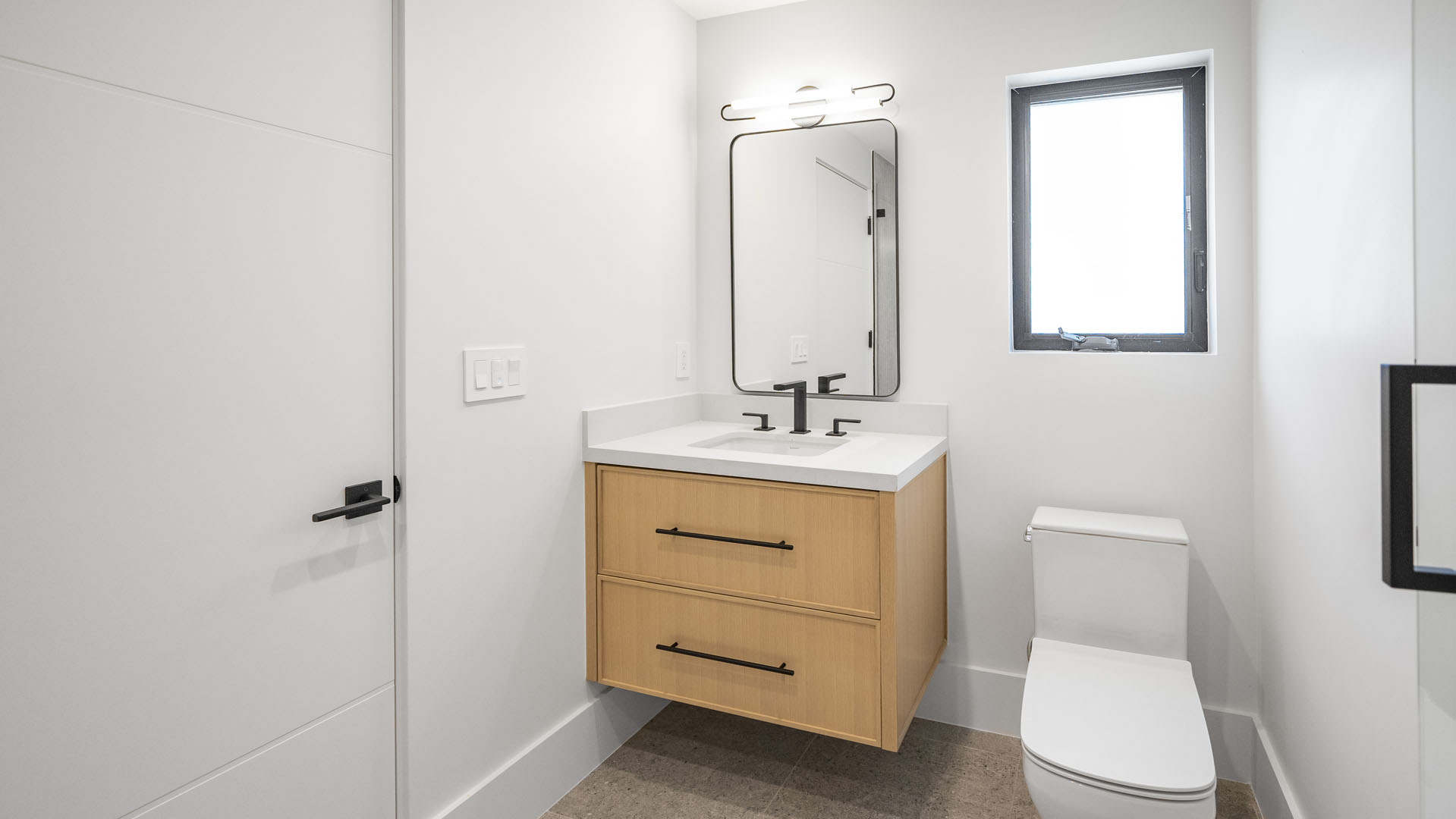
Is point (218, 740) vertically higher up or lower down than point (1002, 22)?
lower down

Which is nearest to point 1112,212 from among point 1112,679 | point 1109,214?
point 1109,214

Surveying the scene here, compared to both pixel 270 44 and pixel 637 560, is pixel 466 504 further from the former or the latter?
pixel 270 44

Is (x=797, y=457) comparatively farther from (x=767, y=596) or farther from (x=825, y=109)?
(x=825, y=109)

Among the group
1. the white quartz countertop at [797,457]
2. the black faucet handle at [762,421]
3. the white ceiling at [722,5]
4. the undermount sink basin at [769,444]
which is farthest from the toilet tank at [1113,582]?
the white ceiling at [722,5]

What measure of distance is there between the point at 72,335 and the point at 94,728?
0.57 meters

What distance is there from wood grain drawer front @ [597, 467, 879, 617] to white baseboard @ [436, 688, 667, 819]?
44 centimetres

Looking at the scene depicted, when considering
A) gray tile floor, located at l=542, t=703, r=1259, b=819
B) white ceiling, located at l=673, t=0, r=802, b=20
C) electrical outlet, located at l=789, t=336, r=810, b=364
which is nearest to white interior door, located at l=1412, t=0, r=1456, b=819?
gray tile floor, located at l=542, t=703, r=1259, b=819

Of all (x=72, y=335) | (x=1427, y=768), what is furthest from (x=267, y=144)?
(x=1427, y=768)

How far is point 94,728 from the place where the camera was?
1.10 m

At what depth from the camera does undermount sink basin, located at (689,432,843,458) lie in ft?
7.87

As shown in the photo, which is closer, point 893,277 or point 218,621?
point 218,621

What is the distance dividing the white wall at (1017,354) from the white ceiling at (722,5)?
0.04m

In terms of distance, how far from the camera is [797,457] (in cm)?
203

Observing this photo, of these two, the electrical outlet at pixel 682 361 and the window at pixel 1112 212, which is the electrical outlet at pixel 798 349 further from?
the window at pixel 1112 212
